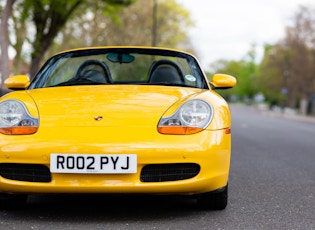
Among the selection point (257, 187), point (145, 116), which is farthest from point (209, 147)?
point (257, 187)

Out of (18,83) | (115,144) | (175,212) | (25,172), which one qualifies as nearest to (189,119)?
(115,144)

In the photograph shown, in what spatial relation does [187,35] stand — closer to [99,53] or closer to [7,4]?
[7,4]

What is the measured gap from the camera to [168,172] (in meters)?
3.65

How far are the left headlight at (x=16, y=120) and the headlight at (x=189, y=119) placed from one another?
32.8 inches

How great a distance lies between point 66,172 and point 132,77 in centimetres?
851

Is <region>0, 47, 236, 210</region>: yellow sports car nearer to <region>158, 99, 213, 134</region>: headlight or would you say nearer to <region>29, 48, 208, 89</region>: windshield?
<region>158, 99, 213, 134</region>: headlight

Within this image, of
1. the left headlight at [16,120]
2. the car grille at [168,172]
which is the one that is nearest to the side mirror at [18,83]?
the left headlight at [16,120]

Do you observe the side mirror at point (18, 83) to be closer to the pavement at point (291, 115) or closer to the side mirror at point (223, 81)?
the side mirror at point (223, 81)

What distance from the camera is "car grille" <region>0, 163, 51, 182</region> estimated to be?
142 inches

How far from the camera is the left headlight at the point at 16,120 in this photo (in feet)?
12.2

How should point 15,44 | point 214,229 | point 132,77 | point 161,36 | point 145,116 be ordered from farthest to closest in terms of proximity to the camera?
point 161,36 → point 15,44 → point 132,77 → point 145,116 → point 214,229

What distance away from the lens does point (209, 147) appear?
3686 mm

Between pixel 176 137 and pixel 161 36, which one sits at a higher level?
pixel 176 137

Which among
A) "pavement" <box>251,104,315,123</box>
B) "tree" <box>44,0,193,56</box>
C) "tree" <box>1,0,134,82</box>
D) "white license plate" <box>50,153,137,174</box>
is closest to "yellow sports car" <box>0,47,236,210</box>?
"white license plate" <box>50,153,137,174</box>
